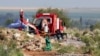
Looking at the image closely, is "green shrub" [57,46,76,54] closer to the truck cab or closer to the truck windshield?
the truck cab

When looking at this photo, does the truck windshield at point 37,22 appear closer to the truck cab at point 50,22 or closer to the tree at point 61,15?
the truck cab at point 50,22

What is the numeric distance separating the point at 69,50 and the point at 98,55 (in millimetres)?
2937

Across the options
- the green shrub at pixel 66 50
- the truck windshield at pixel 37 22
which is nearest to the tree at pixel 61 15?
the truck windshield at pixel 37 22

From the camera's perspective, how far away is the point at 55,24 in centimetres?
4003

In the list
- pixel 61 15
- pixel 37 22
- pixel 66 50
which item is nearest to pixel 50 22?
pixel 37 22

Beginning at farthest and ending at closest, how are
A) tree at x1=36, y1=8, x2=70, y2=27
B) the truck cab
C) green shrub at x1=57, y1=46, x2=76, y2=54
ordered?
tree at x1=36, y1=8, x2=70, y2=27
the truck cab
green shrub at x1=57, y1=46, x2=76, y2=54


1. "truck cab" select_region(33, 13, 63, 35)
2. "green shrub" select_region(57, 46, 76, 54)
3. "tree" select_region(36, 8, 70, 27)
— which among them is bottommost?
"tree" select_region(36, 8, 70, 27)

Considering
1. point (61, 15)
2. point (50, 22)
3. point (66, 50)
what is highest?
point (66, 50)

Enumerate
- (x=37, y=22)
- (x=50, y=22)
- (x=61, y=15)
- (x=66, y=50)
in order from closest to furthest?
(x=66, y=50) < (x=37, y=22) < (x=50, y=22) < (x=61, y=15)

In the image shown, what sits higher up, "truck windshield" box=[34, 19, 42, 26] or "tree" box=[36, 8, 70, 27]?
"truck windshield" box=[34, 19, 42, 26]

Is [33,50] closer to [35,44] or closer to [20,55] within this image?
[35,44]

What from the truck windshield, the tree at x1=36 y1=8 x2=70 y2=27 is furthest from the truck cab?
the tree at x1=36 y1=8 x2=70 y2=27

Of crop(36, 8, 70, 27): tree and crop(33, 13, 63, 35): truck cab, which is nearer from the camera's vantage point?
crop(33, 13, 63, 35): truck cab

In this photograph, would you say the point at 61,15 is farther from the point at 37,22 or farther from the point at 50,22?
the point at 37,22
